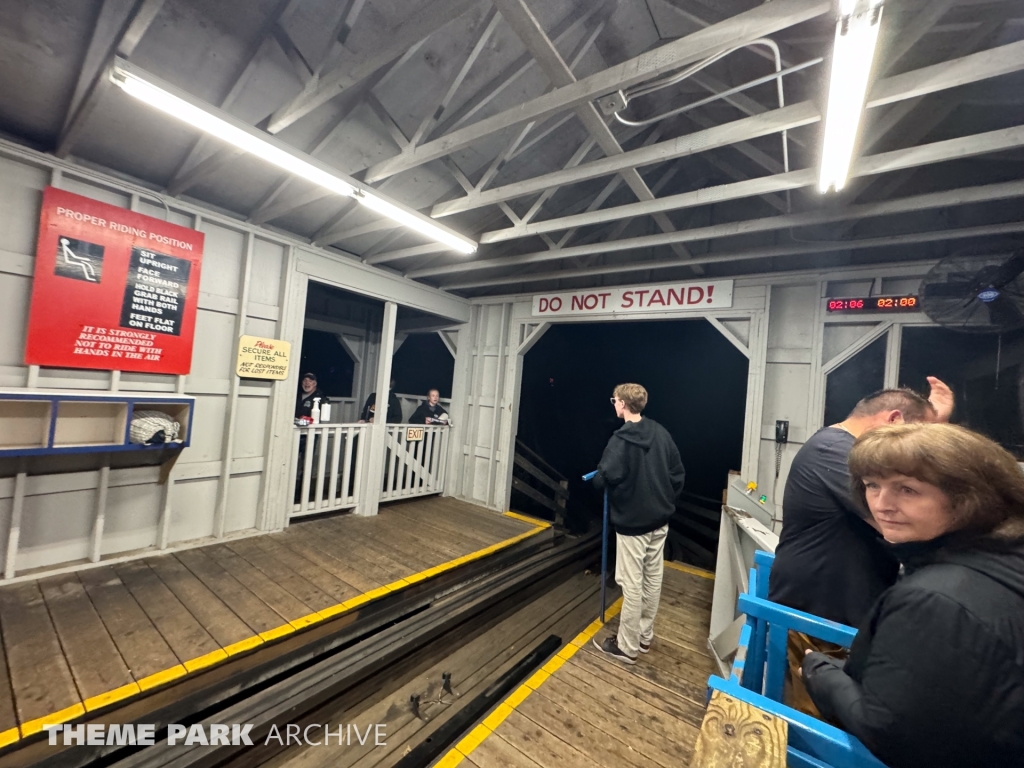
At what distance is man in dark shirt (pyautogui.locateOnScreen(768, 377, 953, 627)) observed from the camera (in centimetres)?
145

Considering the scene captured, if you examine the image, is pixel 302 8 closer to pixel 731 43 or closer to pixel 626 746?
pixel 731 43

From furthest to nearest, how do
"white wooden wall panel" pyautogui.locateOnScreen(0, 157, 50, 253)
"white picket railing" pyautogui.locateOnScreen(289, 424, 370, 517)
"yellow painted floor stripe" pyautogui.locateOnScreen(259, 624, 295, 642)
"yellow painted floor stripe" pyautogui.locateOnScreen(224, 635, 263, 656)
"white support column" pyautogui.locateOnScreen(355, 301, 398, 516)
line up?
1. "white support column" pyautogui.locateOnScreen(355, 301, 398, 516)
2. "white picket railing" pyautogui.locateOnScreen(289, 424, 370, 517)
3. "white wooden wall panel" pyautogui.locateOnScreen(0, 157, 50, 253)
4. "yellow painted floor stripe" pyautogui.locateOnScreen(259, 624, 295, 642)
5. "yellow painted floor stripe" pyautogui.locateOnScreen(224, 635, 263, 656)

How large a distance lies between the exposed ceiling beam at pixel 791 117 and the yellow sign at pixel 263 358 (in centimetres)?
266

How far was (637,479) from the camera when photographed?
2.88 metres

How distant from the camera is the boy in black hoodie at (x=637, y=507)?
285 centimetres

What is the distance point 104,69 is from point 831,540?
4.22 m

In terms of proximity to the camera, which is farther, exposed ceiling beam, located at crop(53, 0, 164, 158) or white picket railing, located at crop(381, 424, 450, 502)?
white picket railing, located at crop(381, 424, 450, 502)

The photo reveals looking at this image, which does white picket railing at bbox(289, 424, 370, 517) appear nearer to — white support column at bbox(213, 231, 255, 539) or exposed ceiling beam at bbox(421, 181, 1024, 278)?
white support column at bbox(213, 231, 255, 539)

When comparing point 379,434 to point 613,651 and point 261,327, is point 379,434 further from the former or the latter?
point 613,651

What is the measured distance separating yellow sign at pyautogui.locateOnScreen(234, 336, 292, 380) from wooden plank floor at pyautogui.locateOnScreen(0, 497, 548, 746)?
1.61 metres

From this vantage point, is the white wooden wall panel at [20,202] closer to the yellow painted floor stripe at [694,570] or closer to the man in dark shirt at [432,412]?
the man in dark shirt at [432,412]

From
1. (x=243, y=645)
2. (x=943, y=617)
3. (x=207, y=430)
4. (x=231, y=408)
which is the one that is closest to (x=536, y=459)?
(x=231, y=408)

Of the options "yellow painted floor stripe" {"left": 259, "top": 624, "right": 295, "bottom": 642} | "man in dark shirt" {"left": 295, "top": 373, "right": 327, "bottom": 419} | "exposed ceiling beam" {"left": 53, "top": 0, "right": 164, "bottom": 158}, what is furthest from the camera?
"man in dark shirt" {"left": 295, "top": 373, "right": 327, "bottom": 419}

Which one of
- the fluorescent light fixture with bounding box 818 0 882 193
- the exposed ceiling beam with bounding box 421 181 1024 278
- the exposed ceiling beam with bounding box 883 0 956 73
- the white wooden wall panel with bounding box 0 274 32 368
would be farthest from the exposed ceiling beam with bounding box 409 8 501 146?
the white wooden wall panel with bounding box 0 274 32 368
